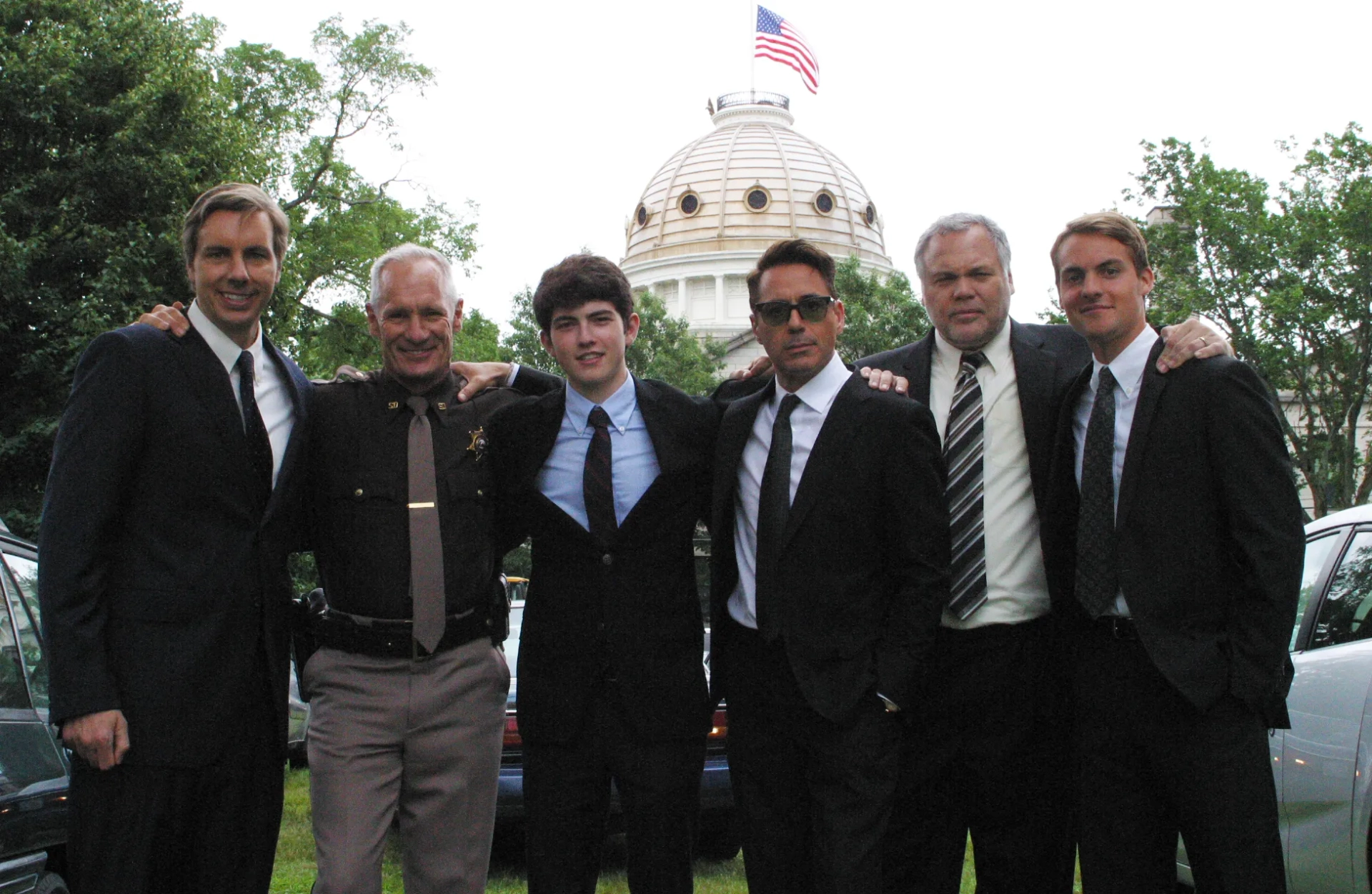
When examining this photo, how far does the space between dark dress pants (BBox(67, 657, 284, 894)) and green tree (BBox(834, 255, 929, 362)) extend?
104 feet

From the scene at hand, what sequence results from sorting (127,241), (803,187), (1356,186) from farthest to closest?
1. (803,187)
2. (1356,186)
3. (127,241)

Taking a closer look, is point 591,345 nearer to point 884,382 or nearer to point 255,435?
point 884,382

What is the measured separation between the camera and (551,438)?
13.4 feet

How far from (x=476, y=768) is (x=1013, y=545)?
1.98m

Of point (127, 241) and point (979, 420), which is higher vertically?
point (127, 241)

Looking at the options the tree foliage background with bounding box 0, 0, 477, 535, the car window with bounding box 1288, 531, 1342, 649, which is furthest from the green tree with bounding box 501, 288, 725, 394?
the car window with bounding box 1288, 531, 1342, 649

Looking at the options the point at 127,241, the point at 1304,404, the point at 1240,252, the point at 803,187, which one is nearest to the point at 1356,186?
the point at 1240,252

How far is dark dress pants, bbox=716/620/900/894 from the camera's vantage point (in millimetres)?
3641

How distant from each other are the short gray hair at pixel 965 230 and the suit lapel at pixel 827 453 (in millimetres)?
736

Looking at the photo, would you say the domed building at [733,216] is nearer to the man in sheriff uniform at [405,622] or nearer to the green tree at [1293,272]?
the green tree at [1293,272]

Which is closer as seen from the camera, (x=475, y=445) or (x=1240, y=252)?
(x=475, y=445)

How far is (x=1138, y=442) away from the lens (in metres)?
3.80

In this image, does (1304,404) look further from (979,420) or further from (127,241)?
(979,420)

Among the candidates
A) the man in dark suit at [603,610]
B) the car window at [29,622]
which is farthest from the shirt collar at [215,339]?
the car window at [29,622]
